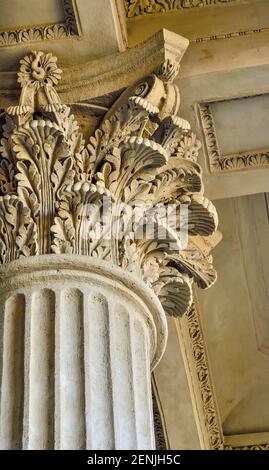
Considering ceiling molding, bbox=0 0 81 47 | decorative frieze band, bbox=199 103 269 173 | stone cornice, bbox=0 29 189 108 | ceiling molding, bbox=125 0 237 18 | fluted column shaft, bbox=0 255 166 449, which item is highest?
ceiling molding, bbox=125 0 237 18

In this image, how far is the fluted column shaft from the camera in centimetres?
356

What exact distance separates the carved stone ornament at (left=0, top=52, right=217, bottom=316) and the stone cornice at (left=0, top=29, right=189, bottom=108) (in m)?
0.05

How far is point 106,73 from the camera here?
455 cm

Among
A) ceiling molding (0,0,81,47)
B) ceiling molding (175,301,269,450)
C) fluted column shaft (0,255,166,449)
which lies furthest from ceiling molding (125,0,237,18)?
ceiling molding (175,301,269,450)

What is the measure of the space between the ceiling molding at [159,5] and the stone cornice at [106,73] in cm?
59

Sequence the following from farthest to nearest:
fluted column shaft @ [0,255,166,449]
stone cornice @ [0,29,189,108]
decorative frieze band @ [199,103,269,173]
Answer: decorative frieze band @ [199,103,269,173] < stone cornice @ [0,29,189,108] < fluted column shaft @ [0,255,166,449]

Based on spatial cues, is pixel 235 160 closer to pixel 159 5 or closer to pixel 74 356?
pixel 159 5

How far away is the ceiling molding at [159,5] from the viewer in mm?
5062

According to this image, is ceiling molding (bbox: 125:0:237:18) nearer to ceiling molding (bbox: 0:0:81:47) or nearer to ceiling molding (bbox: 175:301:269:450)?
ceiling molding (bbox: 0:0:81:47)

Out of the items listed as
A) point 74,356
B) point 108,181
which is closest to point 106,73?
point 108,181

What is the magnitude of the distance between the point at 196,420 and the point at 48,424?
3.57 m

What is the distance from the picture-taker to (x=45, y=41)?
4.58 metres

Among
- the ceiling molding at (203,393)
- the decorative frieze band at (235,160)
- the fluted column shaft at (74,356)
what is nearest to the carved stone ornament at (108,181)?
the fluted column shaft at (74,356)

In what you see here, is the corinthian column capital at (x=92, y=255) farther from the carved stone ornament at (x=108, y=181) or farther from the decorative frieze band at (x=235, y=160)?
the decorative frieze band at (x=235, y=160)
